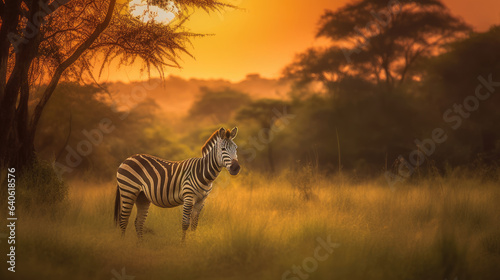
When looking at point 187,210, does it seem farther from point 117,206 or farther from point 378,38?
point 378,38

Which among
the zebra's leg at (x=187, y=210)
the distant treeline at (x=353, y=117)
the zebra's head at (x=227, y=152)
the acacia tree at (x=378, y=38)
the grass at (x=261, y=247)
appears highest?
the acacia tree at (x=378, y=38)

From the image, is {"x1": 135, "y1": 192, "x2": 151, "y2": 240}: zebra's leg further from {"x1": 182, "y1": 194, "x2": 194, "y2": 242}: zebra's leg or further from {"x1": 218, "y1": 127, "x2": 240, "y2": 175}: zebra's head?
{"x1": 218, "y1": 127, "x2": 240, "y2": 175}: zebra's head

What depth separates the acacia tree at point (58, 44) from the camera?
8.01m

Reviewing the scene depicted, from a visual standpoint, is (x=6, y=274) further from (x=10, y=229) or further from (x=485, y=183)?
(x=485, y=183)

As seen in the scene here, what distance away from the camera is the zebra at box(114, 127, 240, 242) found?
6234 millimetres

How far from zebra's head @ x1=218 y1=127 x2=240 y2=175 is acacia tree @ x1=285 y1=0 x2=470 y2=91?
40.7 feet

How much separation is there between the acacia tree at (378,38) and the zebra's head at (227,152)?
12.4m

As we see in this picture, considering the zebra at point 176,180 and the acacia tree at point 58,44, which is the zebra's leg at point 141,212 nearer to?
the zebra at point 176,180

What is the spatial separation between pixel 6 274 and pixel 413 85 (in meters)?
16.2

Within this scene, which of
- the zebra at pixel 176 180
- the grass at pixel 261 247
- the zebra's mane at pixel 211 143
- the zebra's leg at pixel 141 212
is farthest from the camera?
the zebra's leg at pixel 141 212

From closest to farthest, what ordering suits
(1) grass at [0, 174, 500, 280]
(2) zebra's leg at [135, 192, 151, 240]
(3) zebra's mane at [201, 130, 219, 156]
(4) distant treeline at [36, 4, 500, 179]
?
(1) grass at [0, 174, 500, 280]
(3) zebra's mane at [201, 130, 219, 156]
(2) zebra's leg at [135, 192, 151, 240]
(4) distant treeline at [36, 4, 500, 179]

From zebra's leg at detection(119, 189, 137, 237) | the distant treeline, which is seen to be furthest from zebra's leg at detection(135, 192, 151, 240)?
the distant treeline

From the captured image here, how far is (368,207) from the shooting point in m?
8.38

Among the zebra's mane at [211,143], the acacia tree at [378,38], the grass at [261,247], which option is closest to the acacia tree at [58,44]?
the grass at [261,247]
